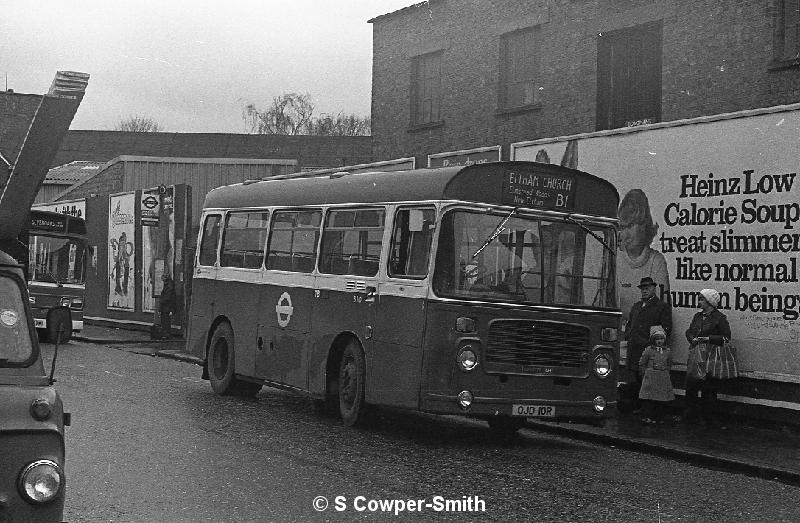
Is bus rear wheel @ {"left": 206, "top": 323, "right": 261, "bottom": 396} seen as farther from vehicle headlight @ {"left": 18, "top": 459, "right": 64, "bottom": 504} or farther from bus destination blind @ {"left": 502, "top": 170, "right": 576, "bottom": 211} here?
vehicle headlight @ {"left": 18, "top": 459, "right": 64, "bottom": 504}

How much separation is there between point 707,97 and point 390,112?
29.5 feet

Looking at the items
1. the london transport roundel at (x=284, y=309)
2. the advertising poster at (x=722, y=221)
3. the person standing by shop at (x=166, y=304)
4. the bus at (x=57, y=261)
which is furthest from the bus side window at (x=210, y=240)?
the person standing by shop at (x=166, y=304)

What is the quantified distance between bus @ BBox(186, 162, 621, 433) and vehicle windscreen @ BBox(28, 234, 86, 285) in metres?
13.6

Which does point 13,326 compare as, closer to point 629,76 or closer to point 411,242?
point 411,242

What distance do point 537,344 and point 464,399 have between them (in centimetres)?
92

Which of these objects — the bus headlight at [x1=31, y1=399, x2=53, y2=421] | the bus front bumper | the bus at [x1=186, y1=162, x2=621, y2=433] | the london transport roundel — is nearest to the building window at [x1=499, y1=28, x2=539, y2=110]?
the bus at [x1=186, y1=162, x2=621, y2=433]

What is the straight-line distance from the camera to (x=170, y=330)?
2812cm

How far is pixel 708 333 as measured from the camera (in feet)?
47.0

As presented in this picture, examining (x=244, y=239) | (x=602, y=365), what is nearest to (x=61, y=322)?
(x=602, y=365)

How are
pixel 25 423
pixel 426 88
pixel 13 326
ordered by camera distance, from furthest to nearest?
pixel 426 88, pixel 13 326, pixel 25 423

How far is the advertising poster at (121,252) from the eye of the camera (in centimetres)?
3225

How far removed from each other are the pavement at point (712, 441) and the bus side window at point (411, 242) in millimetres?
2844

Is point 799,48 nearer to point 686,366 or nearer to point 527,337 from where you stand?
point 686,366

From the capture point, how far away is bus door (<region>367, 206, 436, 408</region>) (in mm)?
11828
